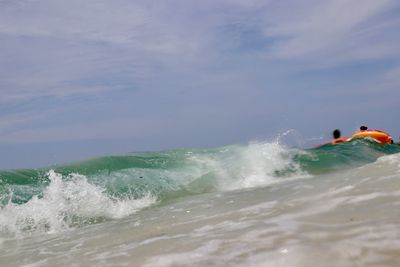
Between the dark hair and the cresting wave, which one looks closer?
the cresting wave

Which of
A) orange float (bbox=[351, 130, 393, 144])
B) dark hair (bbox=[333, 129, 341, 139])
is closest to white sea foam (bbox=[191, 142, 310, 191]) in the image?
orange float (bbox=[351, 130, 393, 144])

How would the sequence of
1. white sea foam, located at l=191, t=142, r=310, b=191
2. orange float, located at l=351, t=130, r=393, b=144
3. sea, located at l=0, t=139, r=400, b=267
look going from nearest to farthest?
sea, located at l=0, t=139, r=400, b=267 < white sea foam, located at l=191, t=142, r=310, b=191 < orange float, located at l=351, t=130, r=393, b=144

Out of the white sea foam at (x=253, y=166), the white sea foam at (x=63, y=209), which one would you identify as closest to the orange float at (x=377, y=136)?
the white sea foam at (x=253, y=166)

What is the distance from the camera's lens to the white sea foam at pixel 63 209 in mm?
7203

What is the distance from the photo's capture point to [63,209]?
7781 mm

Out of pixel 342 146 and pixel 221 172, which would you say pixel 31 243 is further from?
pixel 342 146

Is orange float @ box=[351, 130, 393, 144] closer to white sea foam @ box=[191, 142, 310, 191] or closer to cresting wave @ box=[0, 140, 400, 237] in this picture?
cresting wave @ box=[0, 140, 400, 237]

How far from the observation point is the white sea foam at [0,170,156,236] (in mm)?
7203

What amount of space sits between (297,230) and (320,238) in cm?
34

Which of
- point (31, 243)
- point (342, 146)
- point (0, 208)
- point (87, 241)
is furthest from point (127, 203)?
point (342, 146)

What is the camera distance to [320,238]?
2697 mm

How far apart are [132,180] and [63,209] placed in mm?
4027

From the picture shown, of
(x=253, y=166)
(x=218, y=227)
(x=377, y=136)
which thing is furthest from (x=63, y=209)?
(x=377, y=136)

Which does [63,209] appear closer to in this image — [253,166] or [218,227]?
[218,227]
